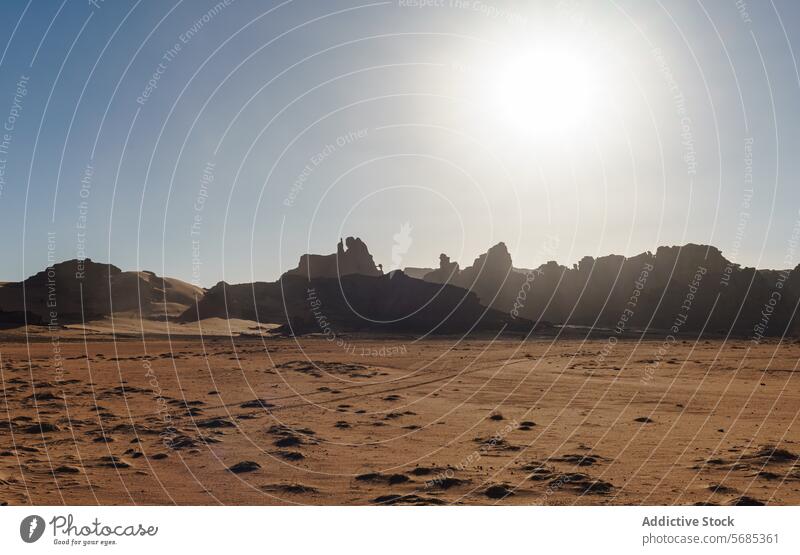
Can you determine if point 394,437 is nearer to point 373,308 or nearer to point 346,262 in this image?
point 373,308

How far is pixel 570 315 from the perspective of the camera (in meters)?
150

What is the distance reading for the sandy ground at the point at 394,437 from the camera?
15125 millimetres

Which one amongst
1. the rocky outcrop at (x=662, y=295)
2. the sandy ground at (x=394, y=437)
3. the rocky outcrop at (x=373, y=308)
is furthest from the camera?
the rocky outcrop at (x=662, y=295)

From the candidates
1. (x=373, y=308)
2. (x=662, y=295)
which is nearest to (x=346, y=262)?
(x=373, y=308)

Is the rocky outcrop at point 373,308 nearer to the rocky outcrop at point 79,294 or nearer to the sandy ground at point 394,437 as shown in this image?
the rocky outcrop at point 79,294

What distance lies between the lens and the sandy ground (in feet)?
49.6

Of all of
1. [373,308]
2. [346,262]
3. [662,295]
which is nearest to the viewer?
[373,308]

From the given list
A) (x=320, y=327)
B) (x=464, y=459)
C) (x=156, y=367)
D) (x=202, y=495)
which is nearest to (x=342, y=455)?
(x=464, y=459)

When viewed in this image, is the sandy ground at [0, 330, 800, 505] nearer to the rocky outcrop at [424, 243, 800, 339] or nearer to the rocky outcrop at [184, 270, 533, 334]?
the rocky outcrop at [184, 270, 533, 334]

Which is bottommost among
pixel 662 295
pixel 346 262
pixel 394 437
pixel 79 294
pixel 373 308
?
pixel 394 437

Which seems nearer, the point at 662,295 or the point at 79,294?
the point at 79,294

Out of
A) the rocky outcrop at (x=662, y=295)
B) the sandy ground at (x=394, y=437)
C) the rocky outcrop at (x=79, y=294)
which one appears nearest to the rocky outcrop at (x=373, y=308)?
the rocky outcrop at (x=79, y=294)

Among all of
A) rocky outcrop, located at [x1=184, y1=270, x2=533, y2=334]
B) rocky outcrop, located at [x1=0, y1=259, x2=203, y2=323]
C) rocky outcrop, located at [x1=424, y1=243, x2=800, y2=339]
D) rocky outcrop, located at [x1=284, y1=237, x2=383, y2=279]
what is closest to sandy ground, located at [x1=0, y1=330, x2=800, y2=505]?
rocky outcrop, located at [x1=184, y1=270, x2=533, y2=334]

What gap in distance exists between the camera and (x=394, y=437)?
21672mm
